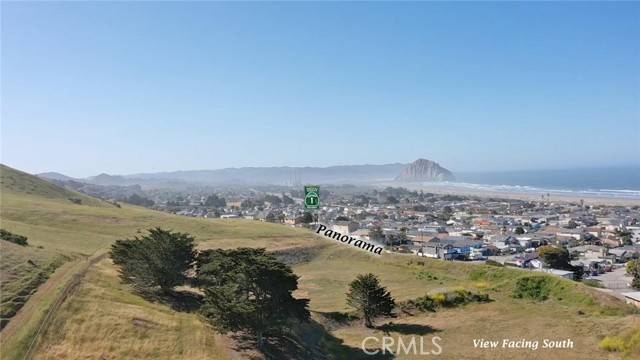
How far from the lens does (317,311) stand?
116 feet

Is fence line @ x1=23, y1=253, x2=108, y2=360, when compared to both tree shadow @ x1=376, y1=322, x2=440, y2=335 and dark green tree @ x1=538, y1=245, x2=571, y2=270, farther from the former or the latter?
dark green tree @ x1=538, y1=245, x2=571, y2=270

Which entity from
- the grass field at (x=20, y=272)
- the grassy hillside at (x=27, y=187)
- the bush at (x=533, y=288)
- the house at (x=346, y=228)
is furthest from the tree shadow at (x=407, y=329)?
the grassy hillside at (x=27, y=187)

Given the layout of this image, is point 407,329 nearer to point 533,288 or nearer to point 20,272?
point 533,288

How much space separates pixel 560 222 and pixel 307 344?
94.1 metres

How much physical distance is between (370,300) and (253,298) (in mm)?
9415

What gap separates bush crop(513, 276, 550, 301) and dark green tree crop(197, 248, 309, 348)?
21559 millimetres

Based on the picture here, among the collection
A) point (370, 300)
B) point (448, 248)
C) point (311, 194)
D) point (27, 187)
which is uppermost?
point (311, 194)

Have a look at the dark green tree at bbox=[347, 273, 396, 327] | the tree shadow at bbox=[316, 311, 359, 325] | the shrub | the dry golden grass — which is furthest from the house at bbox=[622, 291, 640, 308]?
the dry golden grass

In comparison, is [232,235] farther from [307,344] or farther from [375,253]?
[307,344]

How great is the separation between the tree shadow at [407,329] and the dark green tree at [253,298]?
24.7 feet

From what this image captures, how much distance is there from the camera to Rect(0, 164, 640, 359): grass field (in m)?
22.7

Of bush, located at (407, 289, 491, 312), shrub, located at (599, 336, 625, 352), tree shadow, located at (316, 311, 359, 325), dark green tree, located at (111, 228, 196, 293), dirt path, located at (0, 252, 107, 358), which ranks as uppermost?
dark green tree, located at (111, 228, 196, 293)

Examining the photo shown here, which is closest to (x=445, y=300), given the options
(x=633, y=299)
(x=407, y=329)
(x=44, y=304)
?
(x=407, y=329)

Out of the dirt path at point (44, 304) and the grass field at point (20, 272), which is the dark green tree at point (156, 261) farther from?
the grass field at point (20, 272)
